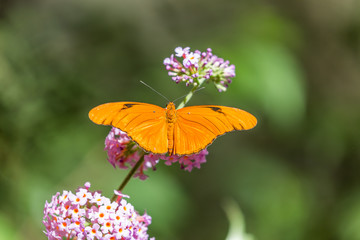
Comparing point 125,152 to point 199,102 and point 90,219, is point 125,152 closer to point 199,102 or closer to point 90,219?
point 90,219

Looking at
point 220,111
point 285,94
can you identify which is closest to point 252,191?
point 285,94

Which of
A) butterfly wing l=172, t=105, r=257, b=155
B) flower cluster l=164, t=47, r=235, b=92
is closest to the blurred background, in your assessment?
flower cluster l=164, t=47, r=235, b=92

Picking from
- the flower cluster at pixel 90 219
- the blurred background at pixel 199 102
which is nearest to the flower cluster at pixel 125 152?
the flower cluster at pixel 90 219

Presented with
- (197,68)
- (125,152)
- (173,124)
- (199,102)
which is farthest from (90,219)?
(199,102)

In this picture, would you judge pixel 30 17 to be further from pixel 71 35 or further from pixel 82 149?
pixel 82 149

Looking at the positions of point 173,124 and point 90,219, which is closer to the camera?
point 90,219

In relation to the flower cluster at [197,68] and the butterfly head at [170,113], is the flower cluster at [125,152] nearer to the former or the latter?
the butterfly head at [170,113]

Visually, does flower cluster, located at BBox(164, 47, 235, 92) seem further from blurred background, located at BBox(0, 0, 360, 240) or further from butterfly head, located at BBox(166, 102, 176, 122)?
blurred background, located at BBox(0, 0, 360, 240)
